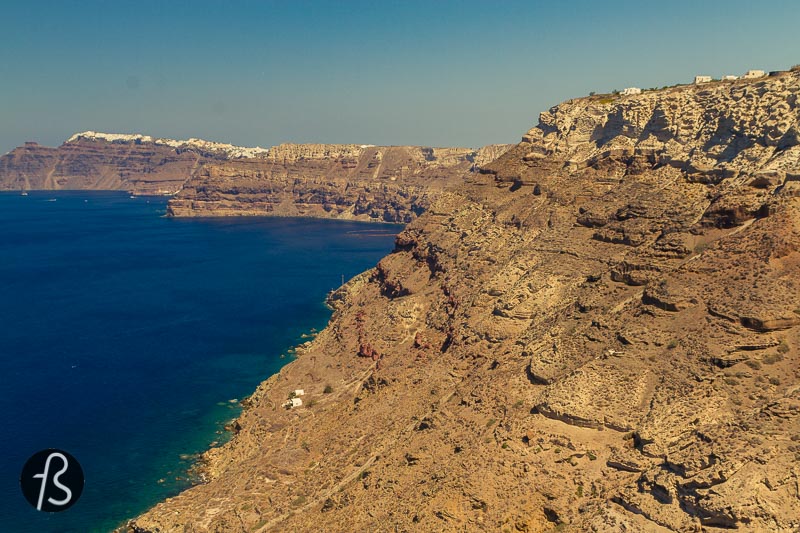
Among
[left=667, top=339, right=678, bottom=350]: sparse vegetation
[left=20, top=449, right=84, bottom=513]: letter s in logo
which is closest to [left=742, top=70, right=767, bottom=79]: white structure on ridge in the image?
[left=667, top=339, right=678, bottom=350]: sparse vegetation

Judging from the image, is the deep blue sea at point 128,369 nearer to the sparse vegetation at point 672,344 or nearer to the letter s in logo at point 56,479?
the sparse vegetation at point 672,344

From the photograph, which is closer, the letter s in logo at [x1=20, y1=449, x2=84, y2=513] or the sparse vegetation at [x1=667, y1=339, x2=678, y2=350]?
the letter s in logo at [x1=20, y1=449, x2=84, y2=513]

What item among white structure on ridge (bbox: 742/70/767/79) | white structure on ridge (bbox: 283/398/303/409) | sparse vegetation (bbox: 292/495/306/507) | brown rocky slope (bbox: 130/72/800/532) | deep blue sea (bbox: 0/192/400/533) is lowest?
deep blue sea (bbox: 0/192/400/533)

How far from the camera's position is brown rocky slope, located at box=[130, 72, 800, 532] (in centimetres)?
3838

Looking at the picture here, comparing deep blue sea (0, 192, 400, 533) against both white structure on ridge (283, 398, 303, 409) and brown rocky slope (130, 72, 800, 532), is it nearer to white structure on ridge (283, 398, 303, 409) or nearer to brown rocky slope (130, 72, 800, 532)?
brown rocky slope (130, 72, 800, 532)

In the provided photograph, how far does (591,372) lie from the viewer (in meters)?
48.3

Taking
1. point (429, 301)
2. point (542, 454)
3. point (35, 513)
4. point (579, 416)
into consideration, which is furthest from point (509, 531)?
point (35, 513)

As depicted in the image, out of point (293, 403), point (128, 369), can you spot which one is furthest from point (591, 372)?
point (128, 369)

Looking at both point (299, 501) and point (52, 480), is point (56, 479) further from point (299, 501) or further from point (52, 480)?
point (299, 501)

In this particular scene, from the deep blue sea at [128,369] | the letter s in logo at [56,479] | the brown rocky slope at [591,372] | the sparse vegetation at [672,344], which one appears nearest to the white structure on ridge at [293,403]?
the brown rocky slope at [591,372]

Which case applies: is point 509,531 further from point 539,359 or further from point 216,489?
point 216,489

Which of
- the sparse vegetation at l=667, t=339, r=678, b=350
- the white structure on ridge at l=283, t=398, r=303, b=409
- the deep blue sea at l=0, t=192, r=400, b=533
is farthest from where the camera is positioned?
the white structure on ridge at l=283, t=398, r=303, b=409

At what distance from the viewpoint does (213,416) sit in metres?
92.6

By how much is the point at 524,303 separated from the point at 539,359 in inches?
513
